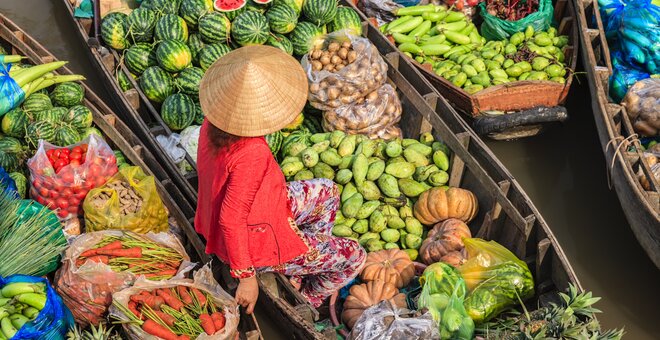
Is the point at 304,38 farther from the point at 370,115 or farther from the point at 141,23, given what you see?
the point at 141,23

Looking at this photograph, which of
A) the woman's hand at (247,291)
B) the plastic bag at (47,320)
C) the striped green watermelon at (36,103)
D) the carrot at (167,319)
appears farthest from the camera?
the striped green watermelon at (36,103)

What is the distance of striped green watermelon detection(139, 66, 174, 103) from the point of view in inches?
203

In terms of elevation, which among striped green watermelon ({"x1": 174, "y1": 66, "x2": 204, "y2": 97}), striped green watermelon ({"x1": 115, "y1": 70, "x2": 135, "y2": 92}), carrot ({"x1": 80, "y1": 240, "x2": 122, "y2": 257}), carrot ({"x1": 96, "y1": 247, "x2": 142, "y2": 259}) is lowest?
carrot ({"x1": 96, "y1": 247, "x2": 142, "y2": 259})

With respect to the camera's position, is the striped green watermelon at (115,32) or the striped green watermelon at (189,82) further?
the striped green watermelon at (115,32)

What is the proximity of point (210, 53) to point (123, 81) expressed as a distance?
2.58 ft

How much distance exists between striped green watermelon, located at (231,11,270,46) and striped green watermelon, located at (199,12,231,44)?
7 centimetres

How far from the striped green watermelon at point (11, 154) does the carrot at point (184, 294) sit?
1.78 meters

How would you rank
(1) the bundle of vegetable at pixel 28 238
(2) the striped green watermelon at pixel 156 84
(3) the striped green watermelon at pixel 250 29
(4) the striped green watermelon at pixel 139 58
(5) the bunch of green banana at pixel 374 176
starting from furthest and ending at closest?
1. (4) the striped green watermelon at pixel 139 58
2. (3) the striped green watermelon at pixel 250 29
3. (2) the striped green watermelon at pixel 156 84
4. (5) the bunch of green banana at pixel 374 176
5. (1) the bundle of vegetable at pixel 28 238

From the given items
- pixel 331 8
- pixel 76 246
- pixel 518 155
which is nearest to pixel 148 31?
pixel 331 8

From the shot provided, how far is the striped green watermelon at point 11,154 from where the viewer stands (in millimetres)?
4418

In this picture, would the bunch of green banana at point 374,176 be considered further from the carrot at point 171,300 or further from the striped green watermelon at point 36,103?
the striped green watermelon at point 36,103

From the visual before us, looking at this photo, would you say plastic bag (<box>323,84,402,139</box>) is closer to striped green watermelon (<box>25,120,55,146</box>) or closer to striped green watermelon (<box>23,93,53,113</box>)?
striped green watermelon (<box>25,120,55,146</box>)

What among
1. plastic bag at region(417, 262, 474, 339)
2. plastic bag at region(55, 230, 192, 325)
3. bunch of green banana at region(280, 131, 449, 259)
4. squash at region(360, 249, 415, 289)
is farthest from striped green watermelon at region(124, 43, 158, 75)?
plastic bag at region(417, 262, 474, 339)

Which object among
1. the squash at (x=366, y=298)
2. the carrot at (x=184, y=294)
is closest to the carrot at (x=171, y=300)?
the carrot at (x=184, y=294)
